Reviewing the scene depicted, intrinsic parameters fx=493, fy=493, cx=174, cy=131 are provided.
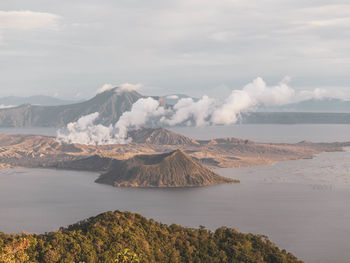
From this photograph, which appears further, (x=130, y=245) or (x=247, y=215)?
(x=247, y=215)

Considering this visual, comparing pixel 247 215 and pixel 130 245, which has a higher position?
pixel 130 245

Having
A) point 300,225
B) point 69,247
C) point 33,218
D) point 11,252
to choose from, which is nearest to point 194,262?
point 69,247

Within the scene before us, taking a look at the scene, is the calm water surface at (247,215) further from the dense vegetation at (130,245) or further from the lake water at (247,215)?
the dense vegetation at (130,245)

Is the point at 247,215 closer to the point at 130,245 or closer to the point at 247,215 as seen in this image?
the point at 247,215

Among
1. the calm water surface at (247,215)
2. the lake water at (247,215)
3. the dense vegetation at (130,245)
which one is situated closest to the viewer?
the dense vegetation at (130,245)

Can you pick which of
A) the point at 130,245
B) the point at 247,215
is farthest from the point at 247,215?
the point at 130,245

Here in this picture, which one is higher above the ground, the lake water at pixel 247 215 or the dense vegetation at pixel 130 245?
the dense vegetation at pixel 130 245

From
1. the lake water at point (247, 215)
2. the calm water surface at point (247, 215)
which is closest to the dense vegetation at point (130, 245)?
the lake water at point (247, 215)

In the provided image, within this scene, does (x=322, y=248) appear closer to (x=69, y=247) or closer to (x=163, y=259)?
(x=163, y=259)

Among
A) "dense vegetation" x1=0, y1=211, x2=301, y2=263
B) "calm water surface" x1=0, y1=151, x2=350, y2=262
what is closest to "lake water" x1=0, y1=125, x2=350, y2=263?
"calm water surface" x1=0, y1=151, x2=350, y2=262
